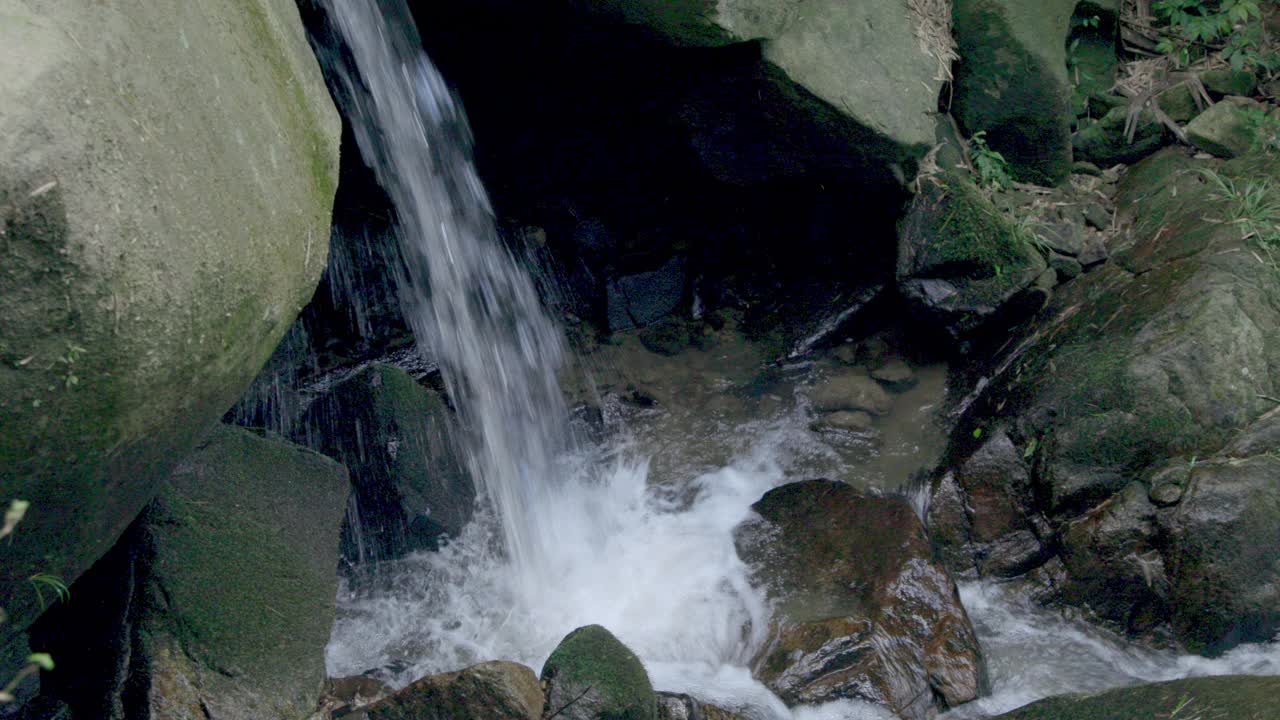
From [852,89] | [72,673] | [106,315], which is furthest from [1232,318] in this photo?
[72,673]

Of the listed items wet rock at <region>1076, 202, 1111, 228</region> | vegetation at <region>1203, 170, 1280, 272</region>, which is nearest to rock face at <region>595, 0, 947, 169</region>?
wet rock at <region>1076, 202, 1111, 228</region>

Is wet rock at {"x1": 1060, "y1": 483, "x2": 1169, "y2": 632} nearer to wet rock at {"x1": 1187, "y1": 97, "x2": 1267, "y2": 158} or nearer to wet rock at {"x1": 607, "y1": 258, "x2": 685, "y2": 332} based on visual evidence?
wet rock at {"x1": 1187, "y1": 97, "x2": 1267, "y2": 158}

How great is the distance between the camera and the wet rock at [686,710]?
3104 mm

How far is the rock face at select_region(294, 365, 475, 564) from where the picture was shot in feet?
13.1

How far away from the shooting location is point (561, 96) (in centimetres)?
478

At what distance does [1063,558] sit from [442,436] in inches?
99.6

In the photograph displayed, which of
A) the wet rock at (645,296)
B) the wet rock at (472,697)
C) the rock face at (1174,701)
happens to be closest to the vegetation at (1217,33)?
the wet rock at (645,296)

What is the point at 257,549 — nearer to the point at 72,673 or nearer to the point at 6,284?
the point at 72,673

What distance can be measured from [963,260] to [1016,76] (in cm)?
101

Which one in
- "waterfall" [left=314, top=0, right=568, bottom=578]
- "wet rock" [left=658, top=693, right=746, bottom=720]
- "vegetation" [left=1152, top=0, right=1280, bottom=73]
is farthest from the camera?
"vegetation" [left=1152, top=0, right=1280, bottom=73]

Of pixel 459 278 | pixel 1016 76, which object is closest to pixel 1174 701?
pixel 1016 76

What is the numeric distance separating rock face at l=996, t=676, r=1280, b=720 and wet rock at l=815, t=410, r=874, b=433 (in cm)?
182

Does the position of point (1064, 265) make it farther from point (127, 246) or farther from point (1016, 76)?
point (127, 246)

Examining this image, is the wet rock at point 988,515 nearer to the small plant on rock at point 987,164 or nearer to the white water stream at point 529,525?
the white water stream at point 529,525
